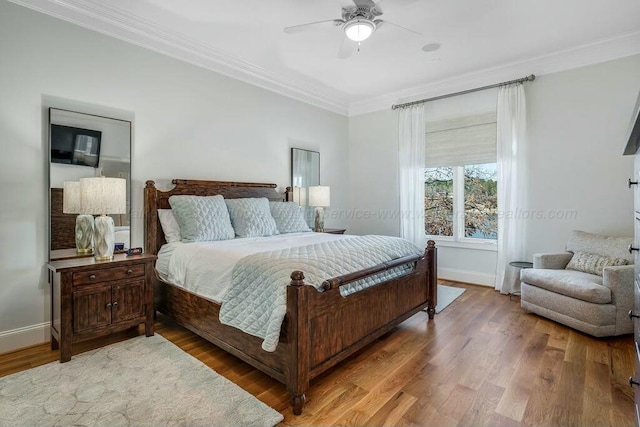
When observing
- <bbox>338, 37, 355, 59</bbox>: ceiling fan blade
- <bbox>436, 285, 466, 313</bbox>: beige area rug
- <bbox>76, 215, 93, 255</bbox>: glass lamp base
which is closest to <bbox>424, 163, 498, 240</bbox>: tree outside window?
<bbox>436, 285, 466, 313</bbox>: beige area rug

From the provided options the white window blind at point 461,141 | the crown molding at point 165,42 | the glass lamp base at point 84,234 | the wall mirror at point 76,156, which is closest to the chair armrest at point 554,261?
the white window blind at point 461,141

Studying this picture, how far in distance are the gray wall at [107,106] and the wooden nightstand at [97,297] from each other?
257 mm

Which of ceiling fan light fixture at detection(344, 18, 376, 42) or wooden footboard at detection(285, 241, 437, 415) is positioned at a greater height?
ceiling fan light fixture at detection(344, 18, 376, 42)

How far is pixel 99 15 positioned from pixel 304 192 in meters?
2.95

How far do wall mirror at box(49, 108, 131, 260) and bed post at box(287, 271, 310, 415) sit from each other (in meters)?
2.08

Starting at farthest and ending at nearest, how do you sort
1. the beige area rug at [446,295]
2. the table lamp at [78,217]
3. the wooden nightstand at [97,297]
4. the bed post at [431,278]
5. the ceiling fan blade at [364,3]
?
the beige area rug at [446,295], the bed post at [431,278], the table lamp at [78,217], the ceiling fan blade at [364,3], the wooden nightstand at [97,297]

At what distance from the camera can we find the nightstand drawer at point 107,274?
7.77 feet

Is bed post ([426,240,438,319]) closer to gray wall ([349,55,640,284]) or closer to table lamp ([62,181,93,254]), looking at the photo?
gray wall ([349,55,640,284])

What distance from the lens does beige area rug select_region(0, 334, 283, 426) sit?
1733mm

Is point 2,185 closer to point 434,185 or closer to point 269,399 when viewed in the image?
point 269,399

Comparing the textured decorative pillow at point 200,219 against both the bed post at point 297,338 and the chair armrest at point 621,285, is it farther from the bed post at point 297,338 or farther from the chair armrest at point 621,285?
the chair armrest at point 621,285

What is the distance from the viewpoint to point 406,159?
498 centimetres

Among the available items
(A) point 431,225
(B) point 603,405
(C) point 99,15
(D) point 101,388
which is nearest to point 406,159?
(A) point 431,225

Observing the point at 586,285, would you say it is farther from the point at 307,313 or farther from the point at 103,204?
the point at 103,204
